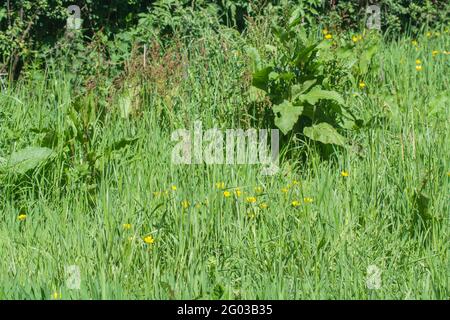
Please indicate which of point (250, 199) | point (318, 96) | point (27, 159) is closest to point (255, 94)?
point (318, 96)

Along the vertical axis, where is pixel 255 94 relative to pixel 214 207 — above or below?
above

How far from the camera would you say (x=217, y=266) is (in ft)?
12.3

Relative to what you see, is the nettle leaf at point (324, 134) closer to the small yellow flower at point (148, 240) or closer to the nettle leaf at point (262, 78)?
the nettle leaf at point (262, 78)

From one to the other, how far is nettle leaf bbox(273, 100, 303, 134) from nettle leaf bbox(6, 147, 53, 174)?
1.34 meters

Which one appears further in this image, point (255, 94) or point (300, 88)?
point (255, 94)

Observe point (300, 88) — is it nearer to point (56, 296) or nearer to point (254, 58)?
point (254, 58)

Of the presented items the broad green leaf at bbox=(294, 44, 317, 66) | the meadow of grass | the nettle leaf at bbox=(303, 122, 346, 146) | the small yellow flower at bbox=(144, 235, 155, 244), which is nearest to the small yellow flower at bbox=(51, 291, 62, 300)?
the meadow of grass

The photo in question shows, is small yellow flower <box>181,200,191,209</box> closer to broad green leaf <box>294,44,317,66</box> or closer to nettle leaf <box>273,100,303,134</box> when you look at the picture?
nettle leaf <box>273,100,303,134</box>

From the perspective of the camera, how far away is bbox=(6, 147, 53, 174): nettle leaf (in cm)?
457

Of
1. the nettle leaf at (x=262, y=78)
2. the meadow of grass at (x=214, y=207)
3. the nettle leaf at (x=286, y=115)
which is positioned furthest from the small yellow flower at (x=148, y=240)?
the nettle leaf at (x=262, y=78)

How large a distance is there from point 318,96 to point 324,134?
23 cm

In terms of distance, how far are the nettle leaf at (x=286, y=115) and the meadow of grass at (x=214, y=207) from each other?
21 cm

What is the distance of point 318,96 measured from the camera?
16.3 feet
